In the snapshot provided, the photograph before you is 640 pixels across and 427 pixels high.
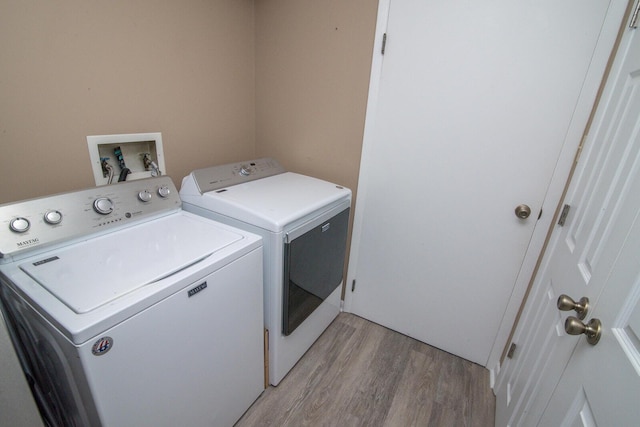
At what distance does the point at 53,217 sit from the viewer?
39.4 inches

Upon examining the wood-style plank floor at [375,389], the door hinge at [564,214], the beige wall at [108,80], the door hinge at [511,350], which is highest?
the beige wall at [108,80]

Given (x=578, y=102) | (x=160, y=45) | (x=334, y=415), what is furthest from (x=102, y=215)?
(x=578, y=102)

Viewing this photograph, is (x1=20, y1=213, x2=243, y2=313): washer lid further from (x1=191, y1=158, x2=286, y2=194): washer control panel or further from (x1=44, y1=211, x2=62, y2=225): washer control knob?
(x1=191, y1=158, x2=286, y2=194): washer control panel

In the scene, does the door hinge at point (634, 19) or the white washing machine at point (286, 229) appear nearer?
the door hinge at point (634, 19)

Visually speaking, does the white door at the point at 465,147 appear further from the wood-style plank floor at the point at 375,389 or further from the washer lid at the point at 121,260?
the washer lid at the point at 121,260

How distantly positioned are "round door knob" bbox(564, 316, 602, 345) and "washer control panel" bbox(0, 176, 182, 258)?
1458 mm

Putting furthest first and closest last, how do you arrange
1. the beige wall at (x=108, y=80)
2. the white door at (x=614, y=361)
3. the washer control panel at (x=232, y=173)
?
the washer control panel at (x=232, y=173) → the beige wall at (x=108, y=80) → the white door at (x=614, y=361)

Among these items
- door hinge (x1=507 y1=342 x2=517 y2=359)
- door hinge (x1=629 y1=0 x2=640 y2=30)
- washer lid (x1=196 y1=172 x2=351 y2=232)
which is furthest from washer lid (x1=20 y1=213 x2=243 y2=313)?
door hinge (x1=629 y1=0 x2=640 y2=30)

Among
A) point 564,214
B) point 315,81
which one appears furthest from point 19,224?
point 564,214

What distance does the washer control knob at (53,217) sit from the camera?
3.25 ft

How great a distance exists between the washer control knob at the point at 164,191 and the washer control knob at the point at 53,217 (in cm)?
37

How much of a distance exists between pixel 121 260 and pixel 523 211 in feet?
5.55

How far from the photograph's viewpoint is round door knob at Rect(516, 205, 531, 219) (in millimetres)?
1425

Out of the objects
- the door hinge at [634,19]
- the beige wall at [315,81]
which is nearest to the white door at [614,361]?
the door hinge at [634,19]
